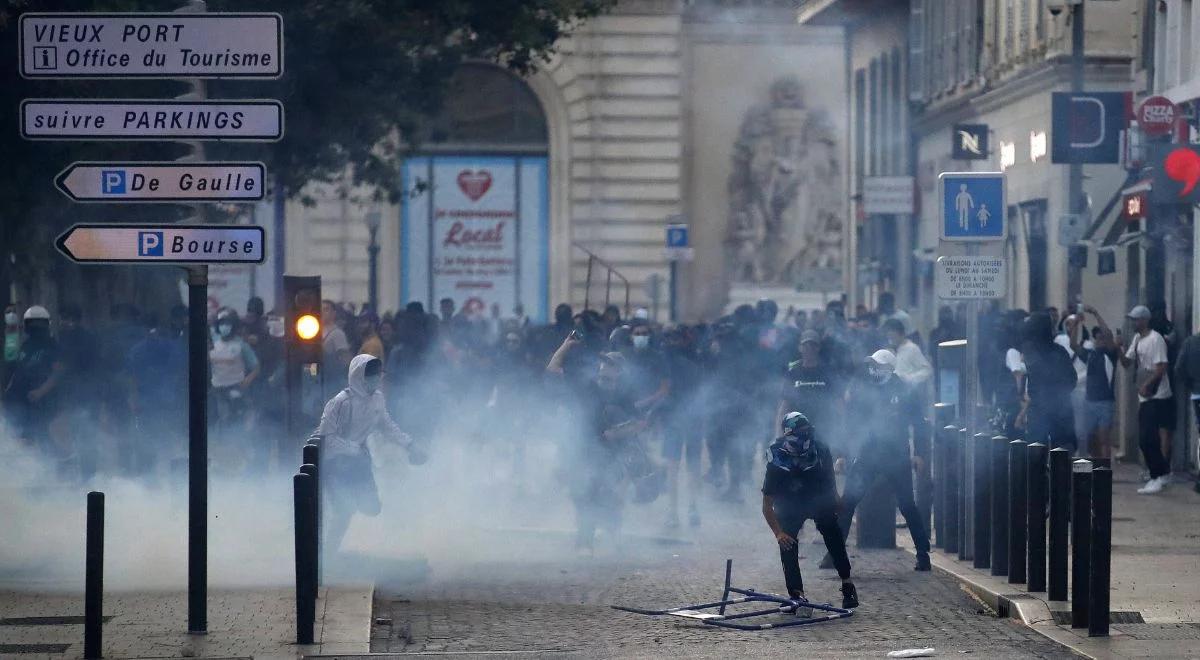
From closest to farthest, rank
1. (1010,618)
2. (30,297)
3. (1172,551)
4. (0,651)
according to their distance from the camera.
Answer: (0,651), (1010,618), (1172,551), (30,297)

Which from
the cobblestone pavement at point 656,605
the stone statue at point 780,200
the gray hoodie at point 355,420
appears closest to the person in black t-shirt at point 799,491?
the cobblestone pavement at point 656,605

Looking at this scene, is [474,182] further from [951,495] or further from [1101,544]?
[1101,544]

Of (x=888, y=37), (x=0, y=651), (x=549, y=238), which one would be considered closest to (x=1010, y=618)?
(x=0, y=651)

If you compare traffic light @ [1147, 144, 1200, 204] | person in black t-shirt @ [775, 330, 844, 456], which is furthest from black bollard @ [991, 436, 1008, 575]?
person in black t-shirt @ [775, 330, 844, 456]

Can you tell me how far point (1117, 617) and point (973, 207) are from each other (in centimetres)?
338

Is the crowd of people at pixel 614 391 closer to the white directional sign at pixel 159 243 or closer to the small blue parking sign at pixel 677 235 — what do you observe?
the white directional sign at pixel 159 243

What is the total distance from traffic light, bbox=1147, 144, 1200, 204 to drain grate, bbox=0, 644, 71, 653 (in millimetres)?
7349

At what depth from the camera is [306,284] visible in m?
17.9

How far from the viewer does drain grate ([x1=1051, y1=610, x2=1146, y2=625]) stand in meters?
12.0

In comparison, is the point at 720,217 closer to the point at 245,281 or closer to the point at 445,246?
the point at 445,246

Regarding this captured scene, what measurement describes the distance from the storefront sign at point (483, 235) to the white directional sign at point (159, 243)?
124 ft

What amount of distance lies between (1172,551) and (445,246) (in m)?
35.0

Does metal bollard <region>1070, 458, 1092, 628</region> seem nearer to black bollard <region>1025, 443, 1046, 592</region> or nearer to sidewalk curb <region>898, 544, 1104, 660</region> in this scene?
sidewalk curb <region>898, 544, 1104, 660</region>

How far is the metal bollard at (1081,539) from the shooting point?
11.5 metres
